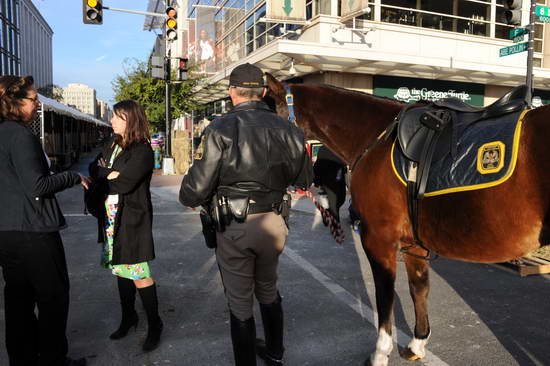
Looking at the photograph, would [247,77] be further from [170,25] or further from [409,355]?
[170,25]

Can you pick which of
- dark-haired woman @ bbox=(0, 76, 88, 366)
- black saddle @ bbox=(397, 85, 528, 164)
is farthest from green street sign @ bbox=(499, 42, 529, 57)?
dark-haired woman @ bbox=(0, 76, 88, 366)

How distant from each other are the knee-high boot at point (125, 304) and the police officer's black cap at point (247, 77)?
1.96 metres

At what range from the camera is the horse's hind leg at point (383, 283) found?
295cm

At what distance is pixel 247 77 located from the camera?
8.55 feet

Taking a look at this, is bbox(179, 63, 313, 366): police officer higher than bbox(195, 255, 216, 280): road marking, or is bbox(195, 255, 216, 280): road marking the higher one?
bbox(179, 63, 313, 366): police officer

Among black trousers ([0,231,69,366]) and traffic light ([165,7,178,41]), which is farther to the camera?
traffic light ([165,7,178,41])

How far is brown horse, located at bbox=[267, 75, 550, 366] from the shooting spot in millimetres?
2301

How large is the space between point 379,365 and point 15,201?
2626mm

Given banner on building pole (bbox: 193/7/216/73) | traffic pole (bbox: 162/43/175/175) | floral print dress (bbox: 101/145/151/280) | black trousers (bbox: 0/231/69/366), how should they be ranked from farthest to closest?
banner on building pole (bbox: 193/7/216/73)
traffic pole (bbox: 162/43/175/175)
floral print dress (bbox: 101/145/151/280)
black trousers (bbox: 0/231/69/366)

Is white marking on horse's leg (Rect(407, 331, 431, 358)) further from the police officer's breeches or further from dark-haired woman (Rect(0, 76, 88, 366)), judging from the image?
dark-haired woman (Rect(0, 76, 88, 366))

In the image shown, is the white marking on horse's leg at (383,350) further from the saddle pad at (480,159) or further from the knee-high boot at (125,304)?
the knee-high boot at (125,304)

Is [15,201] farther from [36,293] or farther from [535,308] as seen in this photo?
[535,308]

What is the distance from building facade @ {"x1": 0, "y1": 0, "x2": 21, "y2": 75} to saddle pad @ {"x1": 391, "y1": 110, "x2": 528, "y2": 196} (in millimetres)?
65420

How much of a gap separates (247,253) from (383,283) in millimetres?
1050
